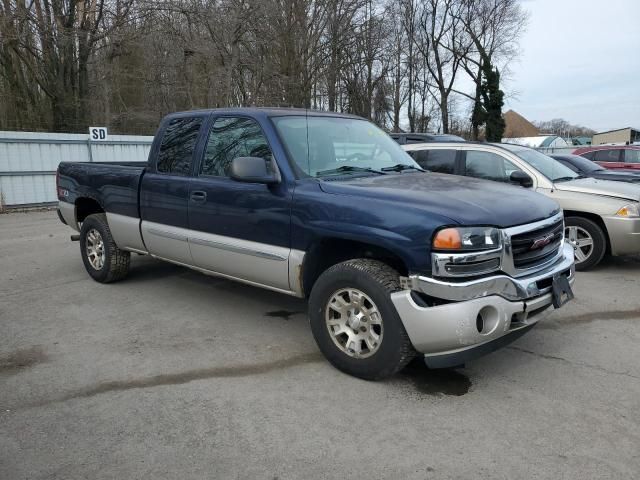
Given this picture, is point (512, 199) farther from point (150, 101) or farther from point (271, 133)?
point (150, 101)

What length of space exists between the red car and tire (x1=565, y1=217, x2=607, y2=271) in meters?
9.22

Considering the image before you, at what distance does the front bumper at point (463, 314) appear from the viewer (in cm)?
328

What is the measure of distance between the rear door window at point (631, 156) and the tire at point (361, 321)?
47.0 ft

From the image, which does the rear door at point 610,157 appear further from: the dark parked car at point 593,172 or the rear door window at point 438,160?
the rear door window at point 438,160

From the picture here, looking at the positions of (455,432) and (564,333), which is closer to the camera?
(455,432)

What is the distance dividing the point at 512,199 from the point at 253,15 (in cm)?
2028

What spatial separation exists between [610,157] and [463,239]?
1425 centimetres

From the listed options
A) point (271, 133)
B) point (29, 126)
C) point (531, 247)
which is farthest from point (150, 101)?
point (531, 247)

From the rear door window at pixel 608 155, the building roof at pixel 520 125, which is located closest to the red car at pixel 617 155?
the rear door window at pixel 608 155

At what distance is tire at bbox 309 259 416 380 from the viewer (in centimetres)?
350

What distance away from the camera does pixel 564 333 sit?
15.5 ft

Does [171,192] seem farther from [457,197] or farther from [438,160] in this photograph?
[438,160]

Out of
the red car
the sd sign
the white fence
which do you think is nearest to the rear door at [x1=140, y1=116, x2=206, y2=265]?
the white fence

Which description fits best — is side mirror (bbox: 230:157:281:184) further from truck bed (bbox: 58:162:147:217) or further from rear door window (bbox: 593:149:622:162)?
rear door window (bbox: 593:149:622:162)
